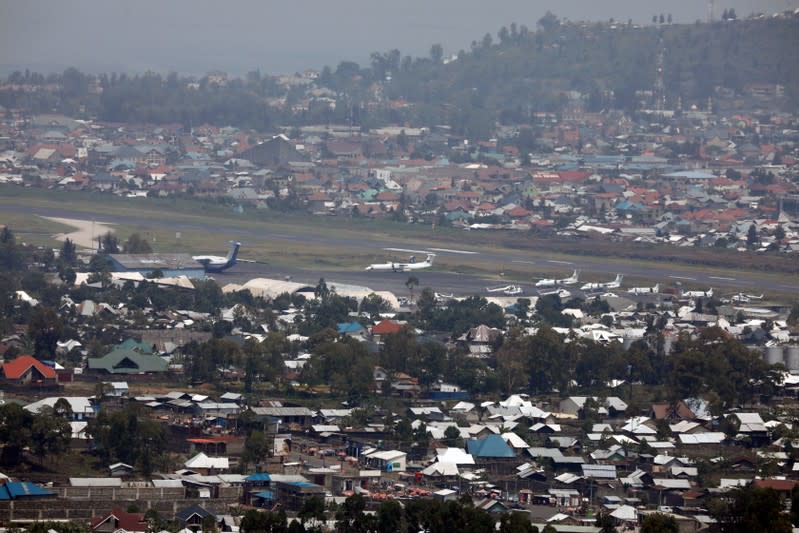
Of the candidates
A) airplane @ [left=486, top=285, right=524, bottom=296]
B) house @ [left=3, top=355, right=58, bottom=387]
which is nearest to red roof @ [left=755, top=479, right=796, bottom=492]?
house @ [left=3, top=355, right=58, bottom=387]

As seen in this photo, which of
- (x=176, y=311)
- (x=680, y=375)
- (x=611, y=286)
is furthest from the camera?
(x=611, y=286)

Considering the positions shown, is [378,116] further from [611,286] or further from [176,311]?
[176,311]

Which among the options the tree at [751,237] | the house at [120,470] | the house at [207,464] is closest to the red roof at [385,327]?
the house at [207,464]

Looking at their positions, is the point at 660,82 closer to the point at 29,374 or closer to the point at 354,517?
the point at 29,374

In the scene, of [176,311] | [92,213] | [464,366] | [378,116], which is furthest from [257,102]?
[464,366]

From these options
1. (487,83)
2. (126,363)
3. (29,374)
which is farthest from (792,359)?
(487,83)

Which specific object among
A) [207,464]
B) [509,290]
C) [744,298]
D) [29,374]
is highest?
[29,374]

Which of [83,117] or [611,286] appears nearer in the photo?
[611,286]
